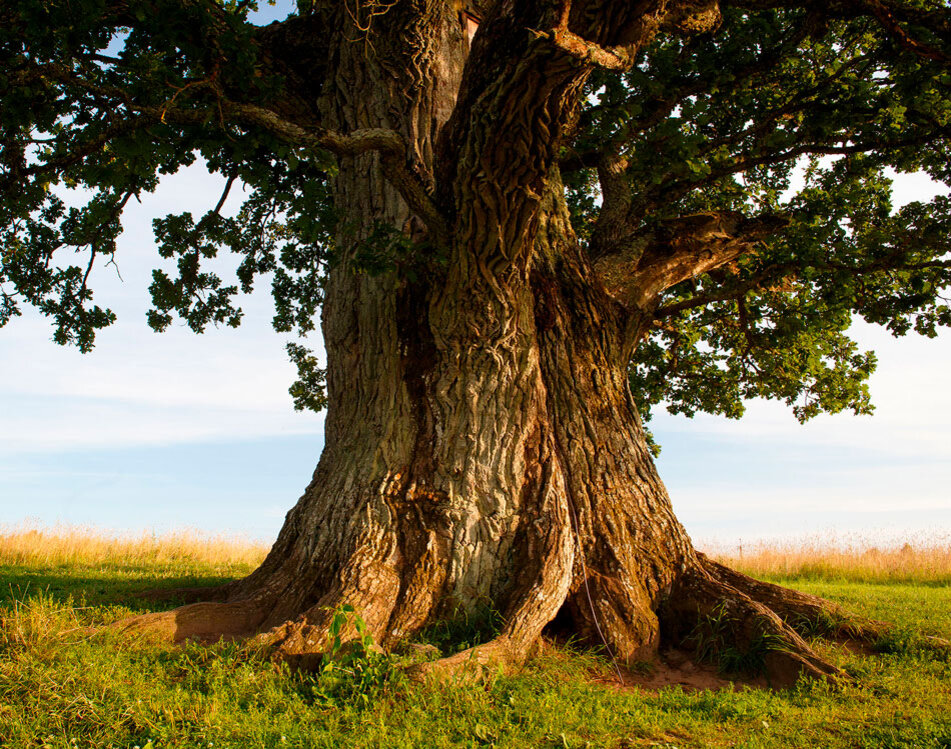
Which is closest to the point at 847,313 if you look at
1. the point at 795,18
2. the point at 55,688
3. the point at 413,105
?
the point at 795,18

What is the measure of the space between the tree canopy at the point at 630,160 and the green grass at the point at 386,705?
11.6 ft

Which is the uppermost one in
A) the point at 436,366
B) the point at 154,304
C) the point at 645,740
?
the point at 154,304

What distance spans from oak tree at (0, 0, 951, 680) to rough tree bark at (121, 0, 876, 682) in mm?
28

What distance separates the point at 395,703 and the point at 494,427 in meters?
2.79

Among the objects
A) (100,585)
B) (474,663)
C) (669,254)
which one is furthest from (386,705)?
(669,254)

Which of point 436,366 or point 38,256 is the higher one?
point 38,256

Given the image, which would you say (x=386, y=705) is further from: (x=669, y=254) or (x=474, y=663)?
(x=669, y=254)

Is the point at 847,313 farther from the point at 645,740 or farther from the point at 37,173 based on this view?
the point at 37,173

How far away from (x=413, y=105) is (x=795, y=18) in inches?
218

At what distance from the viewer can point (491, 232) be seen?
21.1ft

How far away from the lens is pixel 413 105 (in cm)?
834

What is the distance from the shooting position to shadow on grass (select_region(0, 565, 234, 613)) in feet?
25.3

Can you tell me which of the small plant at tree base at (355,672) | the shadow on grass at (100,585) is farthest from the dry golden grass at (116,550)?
the small plant at tree base at (355,672)

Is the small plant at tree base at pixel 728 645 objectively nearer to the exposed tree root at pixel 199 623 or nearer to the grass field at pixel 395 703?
the grass field at pixel 395 703
